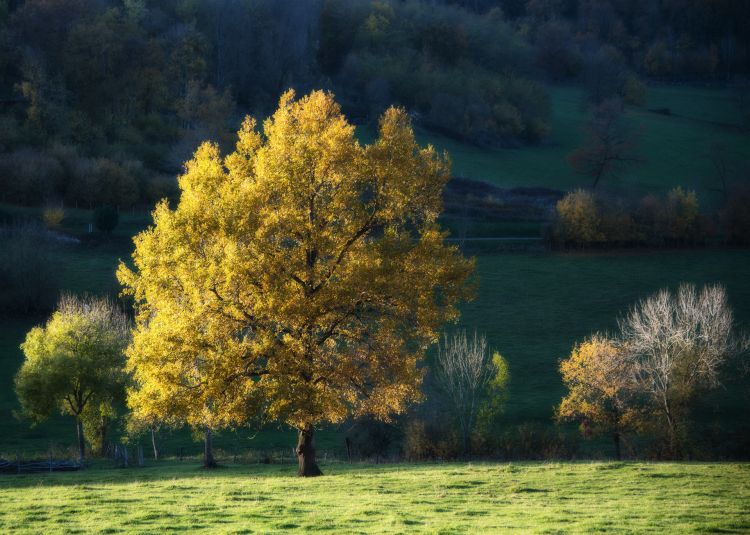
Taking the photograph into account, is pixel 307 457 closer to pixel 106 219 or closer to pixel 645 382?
pixel 645 382

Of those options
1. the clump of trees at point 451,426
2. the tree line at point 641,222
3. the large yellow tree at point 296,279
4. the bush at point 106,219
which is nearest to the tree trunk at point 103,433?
the clump of trees at point 451,426

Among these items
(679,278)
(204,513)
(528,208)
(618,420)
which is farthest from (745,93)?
(204,513)

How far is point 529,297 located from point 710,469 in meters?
54.3

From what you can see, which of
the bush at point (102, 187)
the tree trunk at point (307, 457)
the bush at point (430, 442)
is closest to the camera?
the tree trunk at point (307, 457)

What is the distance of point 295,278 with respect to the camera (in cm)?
3116

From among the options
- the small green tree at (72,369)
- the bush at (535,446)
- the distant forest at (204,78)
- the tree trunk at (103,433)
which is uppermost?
the distant forest at (204,78)

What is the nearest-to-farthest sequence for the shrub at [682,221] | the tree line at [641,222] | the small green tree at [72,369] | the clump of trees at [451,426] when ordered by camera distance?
the clump of trees at [451,426] → the small green tree at [72,369] → the tree line at [641,222] → the shrub at [682,221]

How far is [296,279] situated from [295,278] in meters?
0.08

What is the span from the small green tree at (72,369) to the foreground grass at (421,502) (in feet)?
54.5

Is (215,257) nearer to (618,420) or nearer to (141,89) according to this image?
(618,420)

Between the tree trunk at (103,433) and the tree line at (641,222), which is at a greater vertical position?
the tree line at (641,222)

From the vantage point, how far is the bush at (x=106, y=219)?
289 feet

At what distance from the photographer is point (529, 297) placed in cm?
8419

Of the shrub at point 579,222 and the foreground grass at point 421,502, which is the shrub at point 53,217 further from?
the foreground grass at point 421,502
